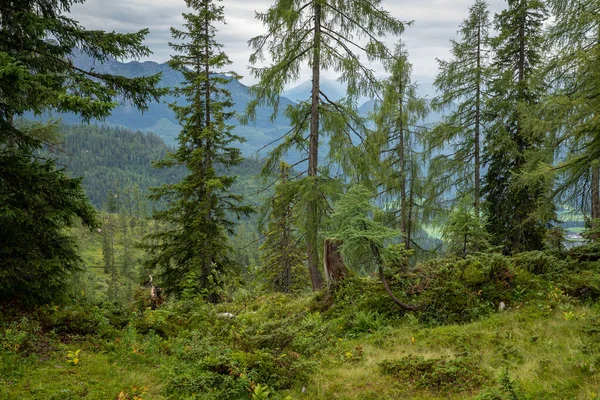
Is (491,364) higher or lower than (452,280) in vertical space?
lower

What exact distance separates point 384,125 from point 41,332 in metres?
16.7

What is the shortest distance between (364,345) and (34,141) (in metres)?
8.16

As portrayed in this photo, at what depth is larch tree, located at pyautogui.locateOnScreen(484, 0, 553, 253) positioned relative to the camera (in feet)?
48.5

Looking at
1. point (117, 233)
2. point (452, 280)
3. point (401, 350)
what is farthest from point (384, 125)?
point (117, 233)

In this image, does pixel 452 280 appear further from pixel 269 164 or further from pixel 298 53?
pixel 298 53

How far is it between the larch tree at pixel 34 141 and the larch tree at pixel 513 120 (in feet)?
47.9

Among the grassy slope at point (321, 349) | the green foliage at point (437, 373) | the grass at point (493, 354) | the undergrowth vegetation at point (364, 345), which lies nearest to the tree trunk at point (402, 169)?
the undergrowth vegetation at point (364, 345)

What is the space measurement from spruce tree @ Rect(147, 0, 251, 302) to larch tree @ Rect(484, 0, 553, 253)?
12251 millimetres

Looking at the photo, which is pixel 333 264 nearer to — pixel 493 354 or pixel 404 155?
pixel 493 354

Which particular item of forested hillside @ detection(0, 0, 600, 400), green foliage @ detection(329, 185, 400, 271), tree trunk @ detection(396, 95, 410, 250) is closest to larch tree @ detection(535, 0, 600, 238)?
forested hillside @ detection(0, 0, 600, 400)

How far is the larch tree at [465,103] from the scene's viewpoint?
Result: 16.0 metres

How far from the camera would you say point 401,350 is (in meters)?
6.23

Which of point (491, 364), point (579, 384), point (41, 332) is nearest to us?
point (579, 384)

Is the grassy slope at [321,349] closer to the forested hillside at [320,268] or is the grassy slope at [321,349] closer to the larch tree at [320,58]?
the forested hillside at [320,268]
